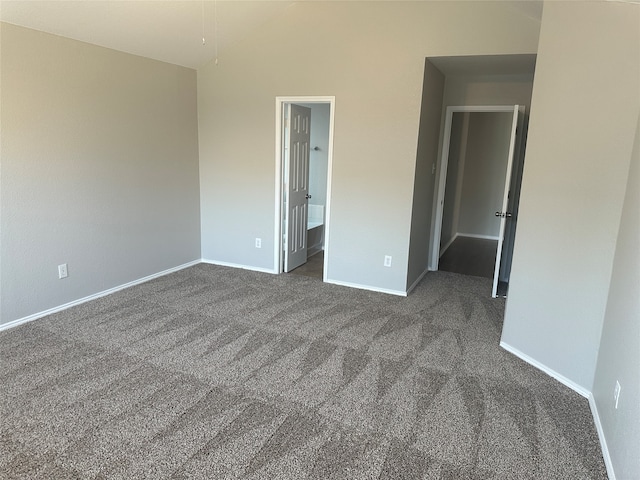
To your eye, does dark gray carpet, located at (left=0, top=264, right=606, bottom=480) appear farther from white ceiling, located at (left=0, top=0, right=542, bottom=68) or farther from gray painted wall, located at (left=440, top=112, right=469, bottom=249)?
gray painted wall, located at (left=440, top=112, right=469, bottom=249)

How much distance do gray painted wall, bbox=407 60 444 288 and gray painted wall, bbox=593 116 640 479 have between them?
217 cm

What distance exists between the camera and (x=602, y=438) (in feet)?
7.43

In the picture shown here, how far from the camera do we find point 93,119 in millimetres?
3920

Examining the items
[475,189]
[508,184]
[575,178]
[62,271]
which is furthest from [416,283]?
[475,189]

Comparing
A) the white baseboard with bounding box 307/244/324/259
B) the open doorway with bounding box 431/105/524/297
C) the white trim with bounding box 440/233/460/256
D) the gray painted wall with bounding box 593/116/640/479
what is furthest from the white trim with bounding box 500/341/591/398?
the white trim with bounding box 440/233/460/256

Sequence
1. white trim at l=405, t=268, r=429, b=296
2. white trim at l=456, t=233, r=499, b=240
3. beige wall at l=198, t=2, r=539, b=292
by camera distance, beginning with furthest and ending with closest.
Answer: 1. white trim at l=456, t=233, r=499, b=240
2. white trim at l=405, t=268, r=429, b=296
3. beige wall at l=198, t=2, r=539, b=292

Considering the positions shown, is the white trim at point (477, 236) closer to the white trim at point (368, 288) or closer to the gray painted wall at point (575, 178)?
the white trim at point (368, 288)

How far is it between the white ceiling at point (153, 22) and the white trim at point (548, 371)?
3.89 metres

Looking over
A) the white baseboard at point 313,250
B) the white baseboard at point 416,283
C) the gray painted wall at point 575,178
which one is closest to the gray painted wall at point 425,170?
the white baseboard at point 416,283

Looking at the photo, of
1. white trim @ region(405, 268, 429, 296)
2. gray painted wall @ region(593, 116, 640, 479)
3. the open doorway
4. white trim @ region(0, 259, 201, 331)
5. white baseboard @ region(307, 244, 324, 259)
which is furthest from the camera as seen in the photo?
the open doorway

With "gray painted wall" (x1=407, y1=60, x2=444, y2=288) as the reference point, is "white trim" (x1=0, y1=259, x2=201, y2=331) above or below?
below

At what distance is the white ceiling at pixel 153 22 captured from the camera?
321 cm

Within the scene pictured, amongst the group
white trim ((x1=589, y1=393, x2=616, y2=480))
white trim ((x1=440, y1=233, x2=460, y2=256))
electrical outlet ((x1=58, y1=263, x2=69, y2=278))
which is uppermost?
electrical outlet ((x1=58, y1=263, x2=69, y2=278))

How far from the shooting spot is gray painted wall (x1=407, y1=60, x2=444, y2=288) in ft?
14.2
